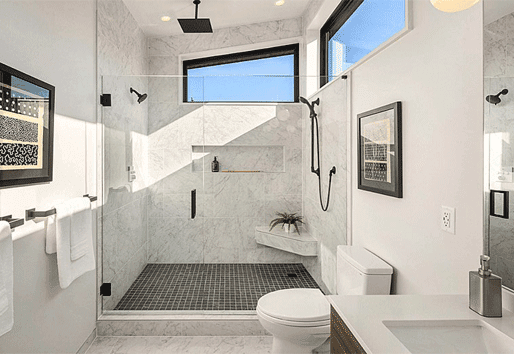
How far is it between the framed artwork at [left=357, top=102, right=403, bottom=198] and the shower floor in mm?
1072

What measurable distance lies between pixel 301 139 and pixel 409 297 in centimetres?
166

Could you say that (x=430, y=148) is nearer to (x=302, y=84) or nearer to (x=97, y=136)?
(x=302, y=84)

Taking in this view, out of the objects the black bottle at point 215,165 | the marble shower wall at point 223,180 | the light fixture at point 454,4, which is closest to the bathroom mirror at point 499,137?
the light fixture at point 454,4

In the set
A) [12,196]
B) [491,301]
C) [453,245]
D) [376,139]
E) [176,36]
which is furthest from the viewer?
[176,36]

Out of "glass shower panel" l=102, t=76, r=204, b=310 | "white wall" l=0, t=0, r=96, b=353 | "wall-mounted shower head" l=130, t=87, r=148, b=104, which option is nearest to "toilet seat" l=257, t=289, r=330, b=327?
"glass shower panel" l=102, t=76, r=204, b=310

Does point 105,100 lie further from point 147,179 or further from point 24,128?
point 24,128

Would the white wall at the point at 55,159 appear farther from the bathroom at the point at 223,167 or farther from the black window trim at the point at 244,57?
the black window trim at the point at 244,57

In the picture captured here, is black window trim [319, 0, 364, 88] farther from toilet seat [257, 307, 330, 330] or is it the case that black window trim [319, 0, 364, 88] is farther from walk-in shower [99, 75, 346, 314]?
toilet seat [257, 307, 330, 330]

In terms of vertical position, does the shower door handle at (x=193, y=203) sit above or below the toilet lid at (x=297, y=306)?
above

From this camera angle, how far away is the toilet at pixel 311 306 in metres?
1.95

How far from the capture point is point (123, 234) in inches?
109

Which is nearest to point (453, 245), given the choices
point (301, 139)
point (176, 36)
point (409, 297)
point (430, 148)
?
point (409, 297)

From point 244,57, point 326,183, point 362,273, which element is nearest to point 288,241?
point 326,183

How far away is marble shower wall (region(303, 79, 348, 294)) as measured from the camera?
2730 millimetres
